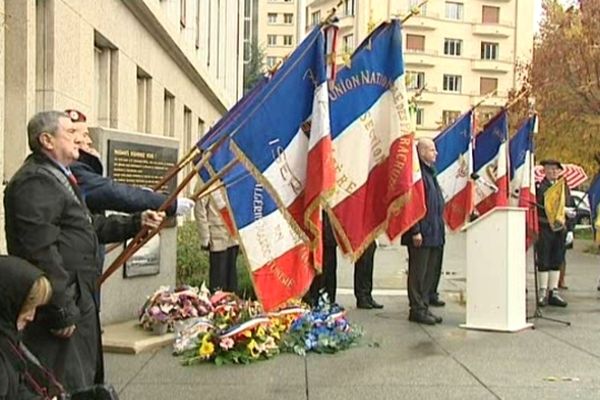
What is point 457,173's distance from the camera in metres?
12.4

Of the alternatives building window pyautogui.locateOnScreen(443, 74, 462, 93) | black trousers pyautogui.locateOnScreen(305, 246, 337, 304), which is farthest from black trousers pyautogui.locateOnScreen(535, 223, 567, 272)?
building window pyautogui.locateOnScreen(443, 74, 462, 93)

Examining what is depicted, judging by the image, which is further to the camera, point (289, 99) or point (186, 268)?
point (186, 268)

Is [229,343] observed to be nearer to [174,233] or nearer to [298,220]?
[298,220]

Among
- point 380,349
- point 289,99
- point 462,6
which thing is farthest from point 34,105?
point 462,6

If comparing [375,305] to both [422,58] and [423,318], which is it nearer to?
[423,318]

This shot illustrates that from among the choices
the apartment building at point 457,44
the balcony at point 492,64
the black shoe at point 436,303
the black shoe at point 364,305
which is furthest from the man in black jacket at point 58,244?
the balcony at point 492,64

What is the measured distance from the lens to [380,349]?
8.42m

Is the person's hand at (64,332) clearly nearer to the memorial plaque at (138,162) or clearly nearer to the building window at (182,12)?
the memorial plaque at (138,162)

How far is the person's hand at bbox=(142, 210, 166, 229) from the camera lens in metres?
5.38

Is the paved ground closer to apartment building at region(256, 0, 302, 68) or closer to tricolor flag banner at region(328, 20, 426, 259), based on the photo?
tricolor flag banner at region(328, 20, 426, 259)

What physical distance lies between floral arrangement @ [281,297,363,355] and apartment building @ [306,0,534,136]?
66967 mm

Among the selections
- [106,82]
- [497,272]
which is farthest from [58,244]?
[106,82]

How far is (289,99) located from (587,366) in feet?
12.0

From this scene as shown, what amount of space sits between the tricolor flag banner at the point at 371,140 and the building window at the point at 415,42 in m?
69.6
